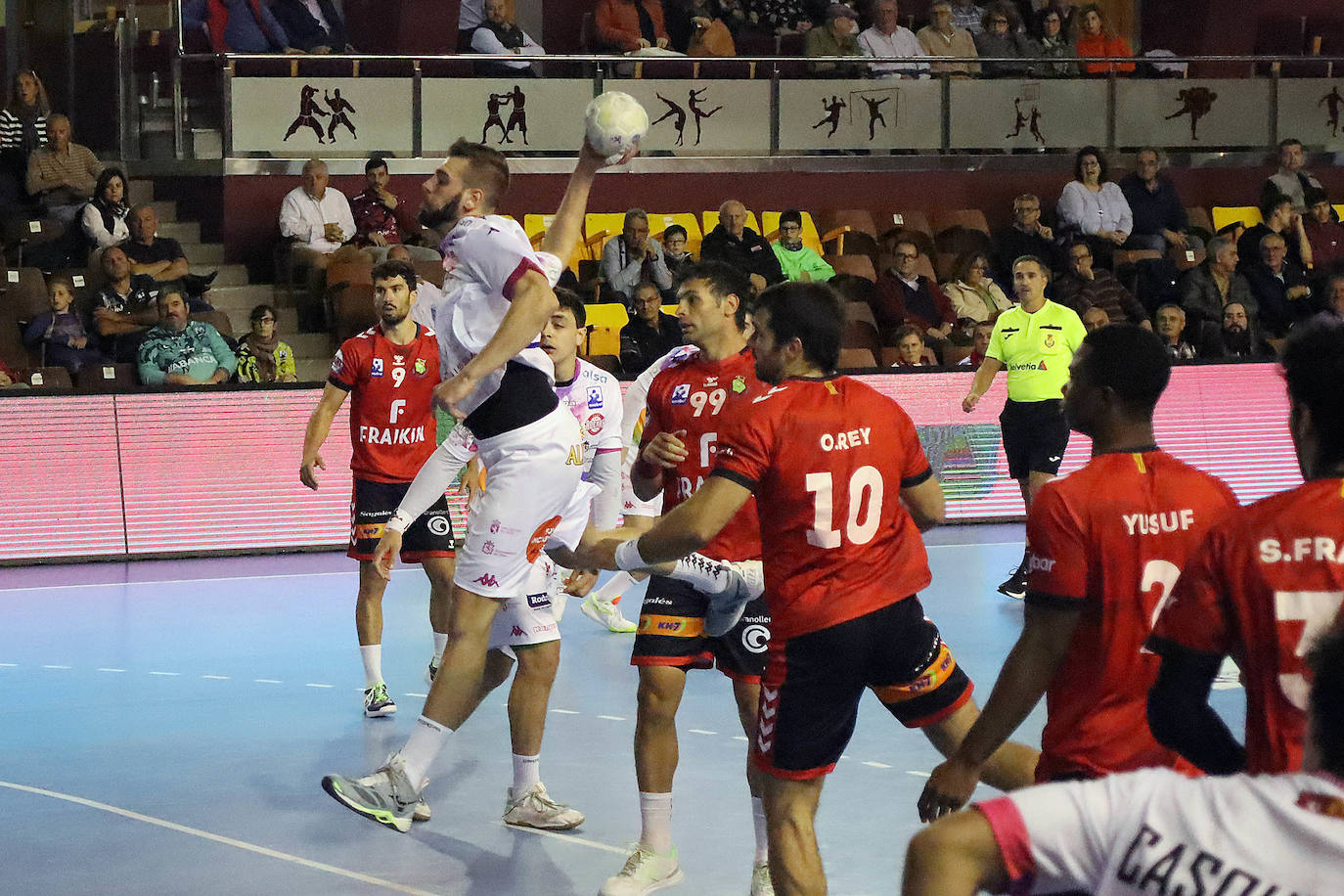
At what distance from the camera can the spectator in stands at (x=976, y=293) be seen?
16031mm

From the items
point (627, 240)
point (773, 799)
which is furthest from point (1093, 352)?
point (627, 240)

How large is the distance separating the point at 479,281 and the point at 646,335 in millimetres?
8550

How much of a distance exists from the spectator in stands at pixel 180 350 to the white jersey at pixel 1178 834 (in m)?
11.1

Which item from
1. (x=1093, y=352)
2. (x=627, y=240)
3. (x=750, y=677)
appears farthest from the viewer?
(x=627, y=240)

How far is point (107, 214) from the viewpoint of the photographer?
14.5 m

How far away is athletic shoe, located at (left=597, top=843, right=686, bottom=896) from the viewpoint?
5.19 metres

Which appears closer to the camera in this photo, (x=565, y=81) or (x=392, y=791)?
(x=392, y=791)

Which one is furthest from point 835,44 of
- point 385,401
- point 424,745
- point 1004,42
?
point 424,745

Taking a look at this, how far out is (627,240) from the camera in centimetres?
1497

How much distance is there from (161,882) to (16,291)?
933cm

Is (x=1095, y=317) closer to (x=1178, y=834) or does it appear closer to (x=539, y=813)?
(x=539, y=813)

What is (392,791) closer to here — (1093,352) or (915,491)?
(915,491)

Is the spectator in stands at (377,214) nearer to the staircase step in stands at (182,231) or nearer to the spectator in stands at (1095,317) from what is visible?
the staircase step in stands at (182,231)

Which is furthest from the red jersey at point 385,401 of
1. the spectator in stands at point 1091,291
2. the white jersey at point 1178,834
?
the spectator in stands at point 1091,291
